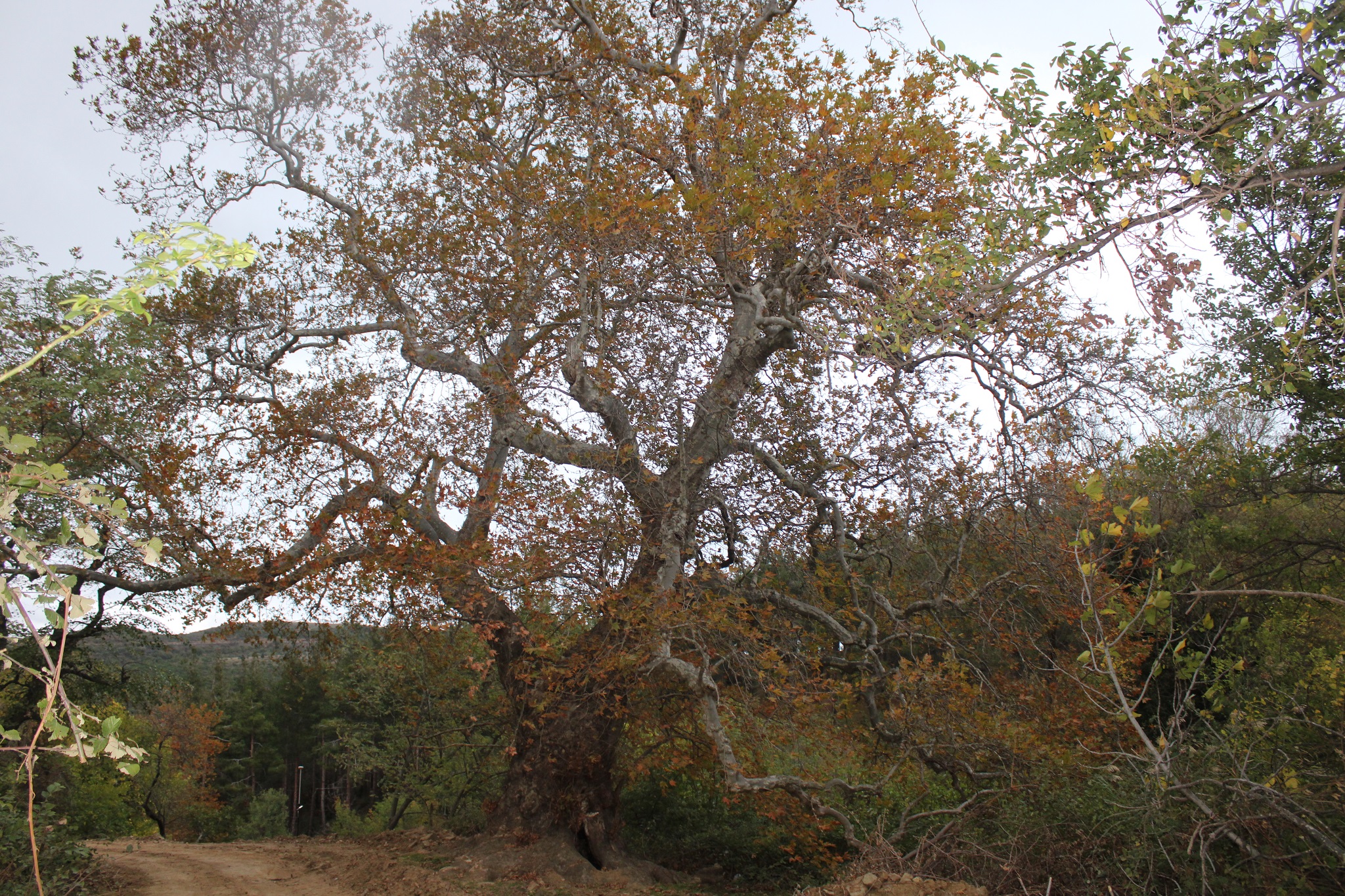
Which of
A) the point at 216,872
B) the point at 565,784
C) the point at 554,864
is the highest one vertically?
the point at 565,784

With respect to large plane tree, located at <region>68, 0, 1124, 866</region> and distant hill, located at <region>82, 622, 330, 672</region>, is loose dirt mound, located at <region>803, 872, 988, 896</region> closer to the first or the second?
large plane tree, located at <region>68, 0, 1124, 866</region>

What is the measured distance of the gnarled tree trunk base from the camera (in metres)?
7.85

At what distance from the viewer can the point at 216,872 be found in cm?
826

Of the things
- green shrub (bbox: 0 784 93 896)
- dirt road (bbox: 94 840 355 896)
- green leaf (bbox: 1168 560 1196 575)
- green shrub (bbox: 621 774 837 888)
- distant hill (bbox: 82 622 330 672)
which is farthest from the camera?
green shrub (bbox: 621 774 837 888)

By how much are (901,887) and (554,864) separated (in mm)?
4944

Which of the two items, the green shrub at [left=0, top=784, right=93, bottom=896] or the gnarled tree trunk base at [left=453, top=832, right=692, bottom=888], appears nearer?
the green shrub at [left=0, top=784, right=93, bottom=896]

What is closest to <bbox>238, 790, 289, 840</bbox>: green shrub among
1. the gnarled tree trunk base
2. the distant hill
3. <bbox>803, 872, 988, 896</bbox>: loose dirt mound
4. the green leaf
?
the distant hill

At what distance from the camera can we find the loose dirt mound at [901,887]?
14.0ft

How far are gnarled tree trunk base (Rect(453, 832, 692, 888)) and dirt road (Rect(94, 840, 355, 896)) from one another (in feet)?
4.36

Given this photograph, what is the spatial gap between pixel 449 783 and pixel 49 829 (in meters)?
6.32

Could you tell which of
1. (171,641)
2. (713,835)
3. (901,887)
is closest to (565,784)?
(713,835)

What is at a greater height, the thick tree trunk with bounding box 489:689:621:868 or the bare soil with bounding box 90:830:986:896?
the thick tree trunk with bounding box 489:689:621:868

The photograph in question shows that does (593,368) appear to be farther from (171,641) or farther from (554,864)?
(171,641)

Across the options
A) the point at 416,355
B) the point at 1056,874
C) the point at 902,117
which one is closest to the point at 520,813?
the point at 416,355
